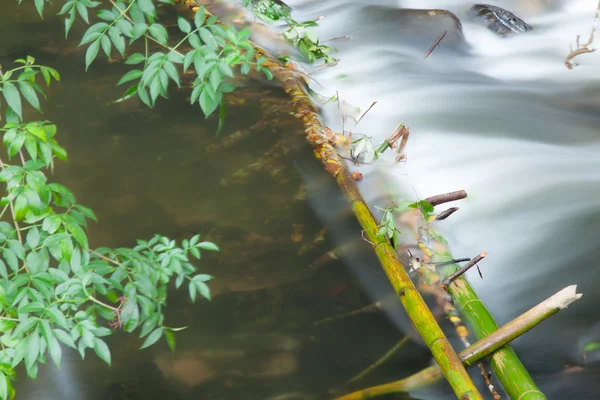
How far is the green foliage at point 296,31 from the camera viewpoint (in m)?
5.19

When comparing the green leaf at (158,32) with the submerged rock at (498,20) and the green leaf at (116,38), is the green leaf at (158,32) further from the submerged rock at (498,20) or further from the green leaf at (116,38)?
the submerged rock at (498,20)

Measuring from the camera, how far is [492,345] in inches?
104

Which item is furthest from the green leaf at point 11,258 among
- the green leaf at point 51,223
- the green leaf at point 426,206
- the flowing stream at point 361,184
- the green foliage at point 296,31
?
the green foliage at point 296,31

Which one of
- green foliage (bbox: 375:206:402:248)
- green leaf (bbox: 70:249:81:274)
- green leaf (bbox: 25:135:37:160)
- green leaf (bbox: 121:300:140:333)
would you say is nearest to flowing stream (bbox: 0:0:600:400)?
green foliage (bbox: 375:206:402:248)

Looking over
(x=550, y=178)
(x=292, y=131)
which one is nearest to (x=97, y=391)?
(x=292, y=131)

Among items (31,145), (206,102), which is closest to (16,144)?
(31,145)

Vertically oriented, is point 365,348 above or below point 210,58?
below

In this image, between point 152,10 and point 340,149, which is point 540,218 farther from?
point 152,10

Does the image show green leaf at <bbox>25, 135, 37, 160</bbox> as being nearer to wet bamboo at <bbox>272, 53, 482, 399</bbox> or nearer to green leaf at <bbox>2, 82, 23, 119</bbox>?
green leaf at <bbox>2, 82, 23, 119</bbox>

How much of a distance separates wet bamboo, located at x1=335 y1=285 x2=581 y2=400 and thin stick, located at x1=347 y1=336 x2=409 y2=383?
0.08m

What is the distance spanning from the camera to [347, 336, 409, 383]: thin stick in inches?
111

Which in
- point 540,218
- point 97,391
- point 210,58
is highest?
point 210,58

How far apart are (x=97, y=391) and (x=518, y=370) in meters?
1.91

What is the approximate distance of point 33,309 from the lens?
1756 mm
